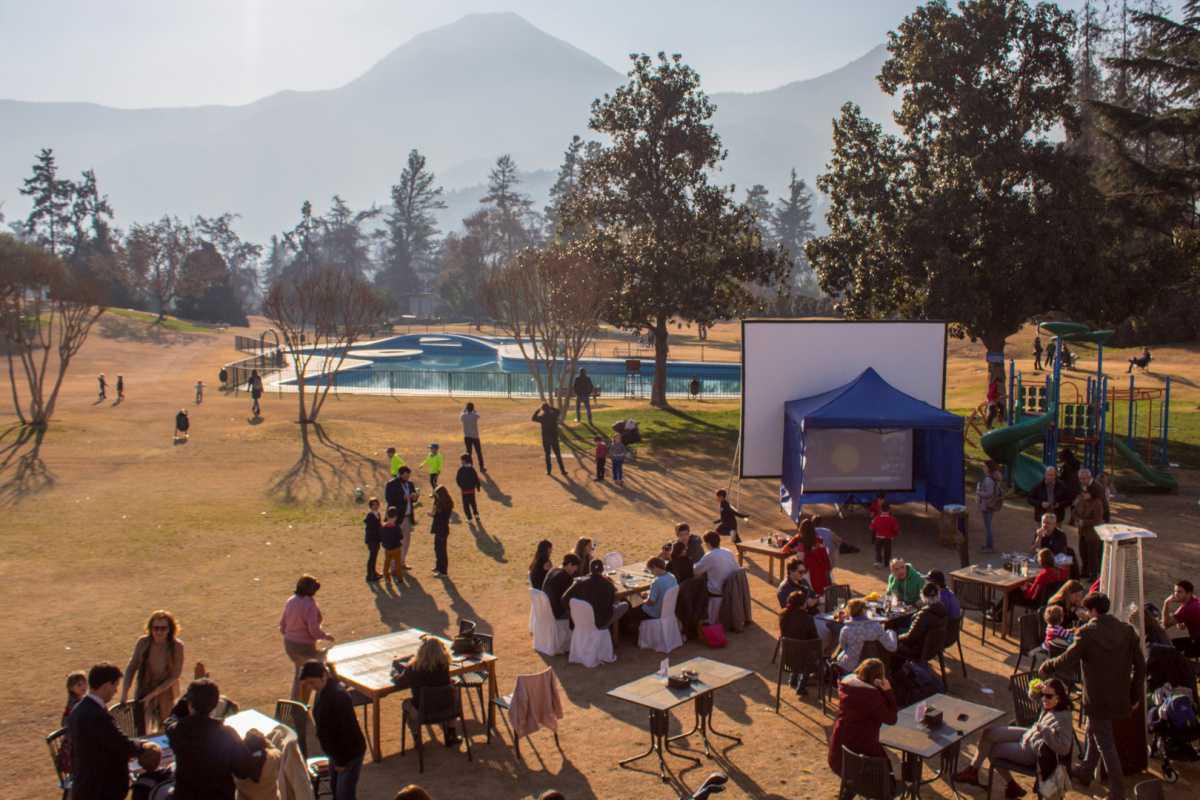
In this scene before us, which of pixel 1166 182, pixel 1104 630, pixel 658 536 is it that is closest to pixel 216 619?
pixel 658 536

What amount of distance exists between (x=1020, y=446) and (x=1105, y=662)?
563 inches

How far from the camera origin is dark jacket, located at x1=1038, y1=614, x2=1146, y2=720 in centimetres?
770

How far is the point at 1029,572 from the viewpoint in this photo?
12.5m

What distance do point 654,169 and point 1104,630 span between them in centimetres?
2971

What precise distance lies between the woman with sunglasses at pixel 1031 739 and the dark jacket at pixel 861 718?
43.8 inches

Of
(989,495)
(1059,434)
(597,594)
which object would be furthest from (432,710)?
(1059,434)

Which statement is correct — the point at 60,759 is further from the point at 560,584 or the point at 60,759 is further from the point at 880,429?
the point at 880,429

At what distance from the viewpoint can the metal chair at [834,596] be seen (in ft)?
38.5

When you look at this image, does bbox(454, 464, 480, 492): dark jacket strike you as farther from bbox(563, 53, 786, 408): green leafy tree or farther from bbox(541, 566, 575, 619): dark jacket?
bbox(563, 53, 786, 408): green leafy tree

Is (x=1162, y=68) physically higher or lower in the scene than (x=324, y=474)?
higher

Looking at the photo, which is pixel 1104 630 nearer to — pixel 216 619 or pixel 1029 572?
pixel 1029 572

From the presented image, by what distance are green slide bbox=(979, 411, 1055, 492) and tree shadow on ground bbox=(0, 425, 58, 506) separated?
21306 millimetres

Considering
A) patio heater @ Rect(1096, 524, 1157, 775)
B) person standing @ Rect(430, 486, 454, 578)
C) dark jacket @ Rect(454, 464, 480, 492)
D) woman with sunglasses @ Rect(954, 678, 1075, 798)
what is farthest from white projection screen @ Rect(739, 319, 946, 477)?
woman with sunglasses @ Rect(954, 678, 1075, 798)

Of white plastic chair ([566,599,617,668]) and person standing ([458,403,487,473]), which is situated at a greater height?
person standing ([458,403,487,473])
